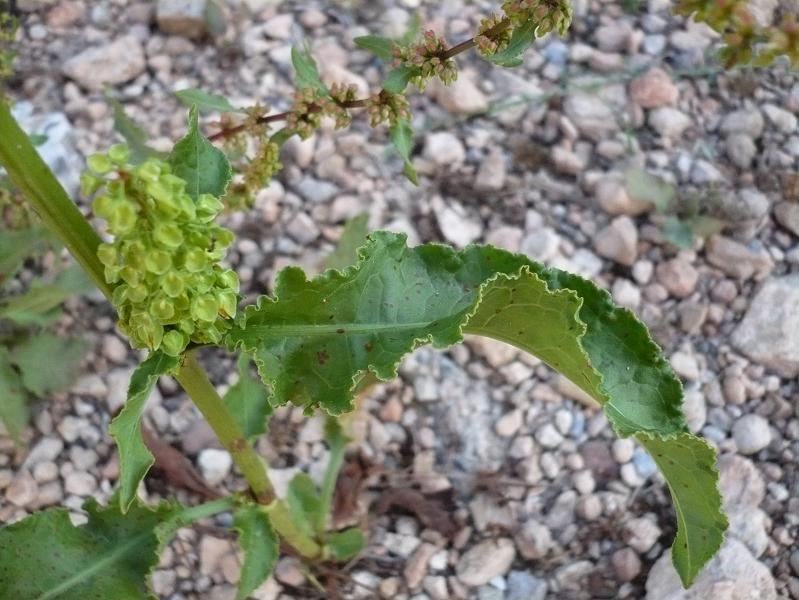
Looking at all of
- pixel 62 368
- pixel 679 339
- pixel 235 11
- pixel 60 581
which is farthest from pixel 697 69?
pixel 60 581

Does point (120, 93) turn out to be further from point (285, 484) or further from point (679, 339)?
point (679, 339)

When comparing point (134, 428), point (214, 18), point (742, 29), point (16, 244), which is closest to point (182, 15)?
point (214, 18)

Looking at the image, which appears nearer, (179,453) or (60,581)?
(60,581)

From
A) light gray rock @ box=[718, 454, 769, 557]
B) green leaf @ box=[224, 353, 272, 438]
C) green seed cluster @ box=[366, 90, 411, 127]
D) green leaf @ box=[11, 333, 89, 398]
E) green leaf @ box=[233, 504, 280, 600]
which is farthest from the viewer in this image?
green leaf @ box=[11, 333, 89, 398]

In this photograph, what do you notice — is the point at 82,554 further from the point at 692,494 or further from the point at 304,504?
the point at 692,494

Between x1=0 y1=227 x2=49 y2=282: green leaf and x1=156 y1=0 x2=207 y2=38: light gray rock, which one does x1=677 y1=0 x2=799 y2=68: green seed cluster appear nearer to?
x1=0 y1=227 x2=49 y2=282: green leaf

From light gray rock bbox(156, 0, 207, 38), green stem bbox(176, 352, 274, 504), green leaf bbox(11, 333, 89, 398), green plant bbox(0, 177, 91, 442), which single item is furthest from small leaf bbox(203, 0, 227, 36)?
green stem bbox(176, 352, 274, 504)

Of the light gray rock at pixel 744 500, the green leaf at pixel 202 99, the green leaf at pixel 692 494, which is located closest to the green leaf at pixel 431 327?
the green leaf at pixel 692 494
